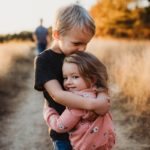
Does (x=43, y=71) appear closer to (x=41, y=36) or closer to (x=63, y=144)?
(x=63, y=144)

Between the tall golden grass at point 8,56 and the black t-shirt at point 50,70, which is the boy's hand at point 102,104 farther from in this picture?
the tall golden grass at point 8,56

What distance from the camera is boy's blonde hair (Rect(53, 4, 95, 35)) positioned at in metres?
2.99

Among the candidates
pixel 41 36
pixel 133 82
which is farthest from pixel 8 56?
pixel 133 82

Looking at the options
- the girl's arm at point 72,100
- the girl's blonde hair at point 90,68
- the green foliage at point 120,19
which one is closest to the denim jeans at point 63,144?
the girl's arm at point 72,100

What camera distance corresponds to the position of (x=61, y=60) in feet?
10.0

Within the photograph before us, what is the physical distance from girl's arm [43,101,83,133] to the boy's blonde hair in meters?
0.50

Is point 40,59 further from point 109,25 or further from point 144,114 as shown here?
point 109,25

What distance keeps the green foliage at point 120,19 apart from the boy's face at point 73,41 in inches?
1054

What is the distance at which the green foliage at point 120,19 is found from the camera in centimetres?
3016

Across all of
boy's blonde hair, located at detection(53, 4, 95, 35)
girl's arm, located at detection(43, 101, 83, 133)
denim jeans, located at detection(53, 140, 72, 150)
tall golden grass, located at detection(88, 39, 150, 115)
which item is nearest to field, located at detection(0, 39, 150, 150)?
tall golden grass, located at detection(88, 39, 150, 115)

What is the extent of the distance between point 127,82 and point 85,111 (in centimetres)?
701

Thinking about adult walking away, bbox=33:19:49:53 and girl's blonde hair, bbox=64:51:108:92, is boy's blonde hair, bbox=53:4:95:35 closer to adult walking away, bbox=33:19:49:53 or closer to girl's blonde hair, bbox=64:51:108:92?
girl's blonde hair, bbox=64:51:108:92

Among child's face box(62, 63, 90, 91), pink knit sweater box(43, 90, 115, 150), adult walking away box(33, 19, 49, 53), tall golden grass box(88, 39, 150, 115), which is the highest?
child's face box(62, 63, 90, 91)

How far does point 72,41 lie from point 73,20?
13cm
